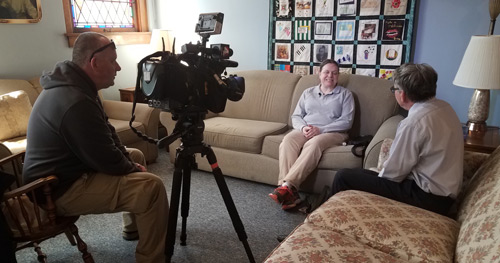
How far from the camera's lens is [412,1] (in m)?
2.88

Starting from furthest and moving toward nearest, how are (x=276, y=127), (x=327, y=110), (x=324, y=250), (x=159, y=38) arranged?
(x=159, y=38) → (x=276, y=127) → (x=327, y=110) → (x=324, y=250)

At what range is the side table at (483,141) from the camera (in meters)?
2.06

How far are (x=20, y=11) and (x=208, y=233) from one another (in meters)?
2.57

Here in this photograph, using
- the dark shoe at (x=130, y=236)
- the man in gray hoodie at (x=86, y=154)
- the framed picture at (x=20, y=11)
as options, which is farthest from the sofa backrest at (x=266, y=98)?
the framed picture at (x=20, y=11)

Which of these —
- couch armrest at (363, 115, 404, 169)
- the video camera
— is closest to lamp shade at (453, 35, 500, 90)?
couch armrest at (363, 115, 404, 169)

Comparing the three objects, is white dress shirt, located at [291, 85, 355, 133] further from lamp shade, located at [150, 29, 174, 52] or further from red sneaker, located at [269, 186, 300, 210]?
lamp shade, located at [150, 29, 174, 52]

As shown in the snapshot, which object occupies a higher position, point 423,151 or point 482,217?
point 423,151

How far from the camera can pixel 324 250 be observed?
127cm

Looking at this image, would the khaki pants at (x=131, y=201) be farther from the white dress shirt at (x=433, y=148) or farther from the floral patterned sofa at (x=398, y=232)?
the white dress shirt at (x=433, y=148)

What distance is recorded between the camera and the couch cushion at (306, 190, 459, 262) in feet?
4.27

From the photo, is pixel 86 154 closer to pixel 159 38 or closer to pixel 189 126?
pixel 189 126

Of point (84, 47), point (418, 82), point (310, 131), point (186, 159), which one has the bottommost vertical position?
point (310, 131)

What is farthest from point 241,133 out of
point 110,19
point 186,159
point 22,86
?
point 110,19

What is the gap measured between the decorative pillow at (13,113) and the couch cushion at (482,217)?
2888 millimetres
